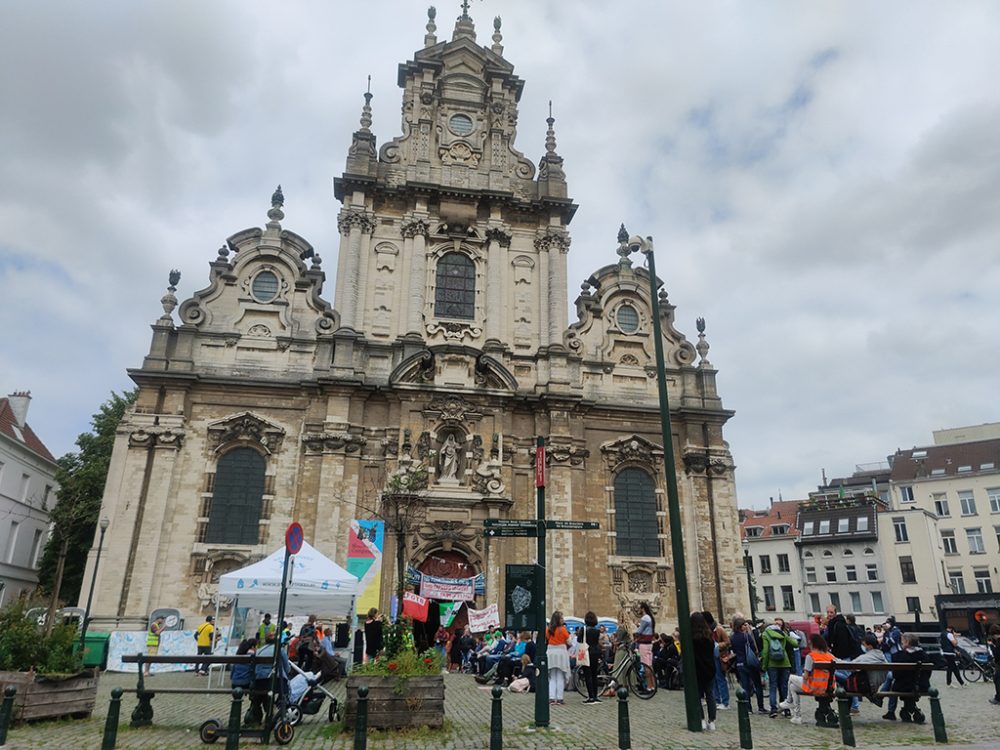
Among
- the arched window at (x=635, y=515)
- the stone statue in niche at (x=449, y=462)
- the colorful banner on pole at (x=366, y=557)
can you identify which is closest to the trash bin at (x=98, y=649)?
the colorful banner on pole at (x=366, y=557)

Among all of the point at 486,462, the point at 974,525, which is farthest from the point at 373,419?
the point at 974,525

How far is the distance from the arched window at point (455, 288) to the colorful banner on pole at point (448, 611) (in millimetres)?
10661

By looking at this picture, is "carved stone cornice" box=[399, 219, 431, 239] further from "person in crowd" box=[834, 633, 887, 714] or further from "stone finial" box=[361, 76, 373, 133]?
"person in crowd" box=[834, 633, 887, 714]

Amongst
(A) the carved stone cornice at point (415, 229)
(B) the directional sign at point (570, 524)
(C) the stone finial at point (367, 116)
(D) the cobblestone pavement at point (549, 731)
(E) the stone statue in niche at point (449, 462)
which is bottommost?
(D) the cobblestone pavement at point (549, 731)

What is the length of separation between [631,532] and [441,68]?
21.2 metres

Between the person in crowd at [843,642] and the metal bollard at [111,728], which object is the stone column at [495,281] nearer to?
the person in crowd at [843,642]

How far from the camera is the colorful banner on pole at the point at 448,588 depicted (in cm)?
2239

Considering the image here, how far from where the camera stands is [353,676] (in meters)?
10.0

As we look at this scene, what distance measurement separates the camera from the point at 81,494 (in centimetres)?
2959

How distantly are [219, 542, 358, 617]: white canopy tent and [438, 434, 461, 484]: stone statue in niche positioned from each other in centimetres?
786

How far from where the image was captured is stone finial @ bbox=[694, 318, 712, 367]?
28219 mm

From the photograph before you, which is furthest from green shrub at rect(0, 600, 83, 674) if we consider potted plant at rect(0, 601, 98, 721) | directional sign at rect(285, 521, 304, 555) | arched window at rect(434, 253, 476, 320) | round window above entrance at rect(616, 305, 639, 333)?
round window above entrance at rect(616, 305, 639, 333)

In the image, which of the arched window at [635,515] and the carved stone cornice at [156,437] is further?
the arched window at [635,515]

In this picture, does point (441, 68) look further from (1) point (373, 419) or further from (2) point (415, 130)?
(1) point (373, 419)
